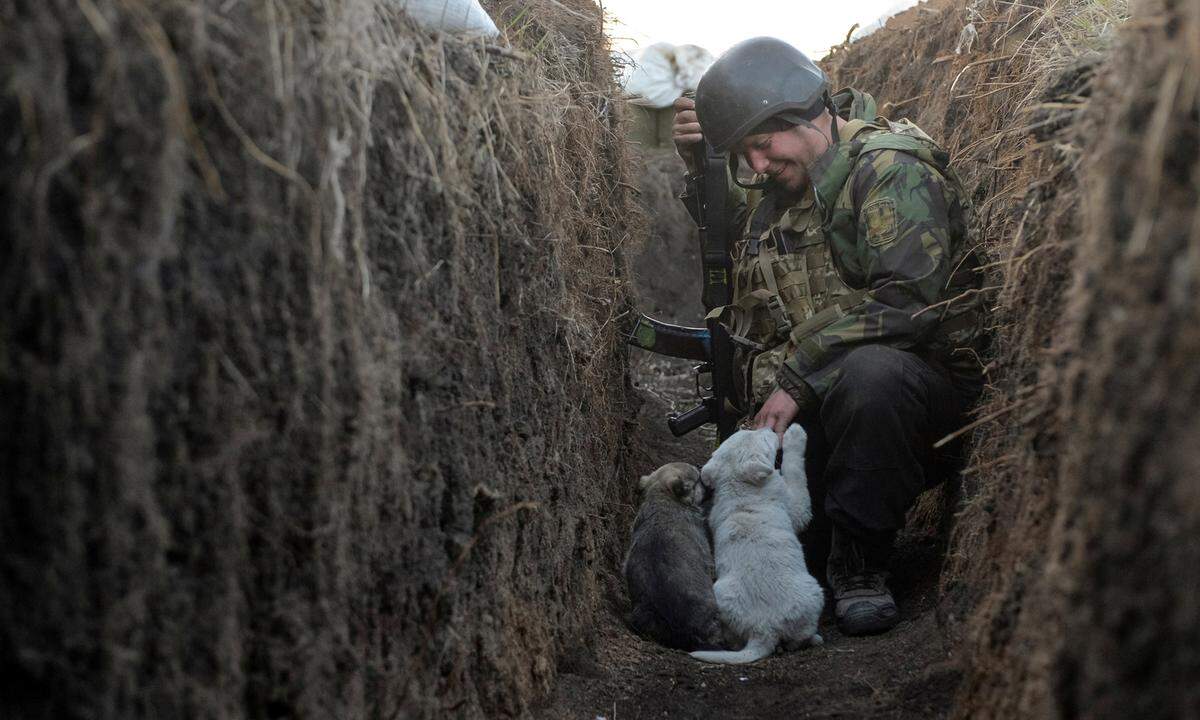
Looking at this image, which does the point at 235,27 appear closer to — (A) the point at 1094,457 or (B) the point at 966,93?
(A) the point at 1094,457

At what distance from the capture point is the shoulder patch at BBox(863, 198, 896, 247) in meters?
4.31

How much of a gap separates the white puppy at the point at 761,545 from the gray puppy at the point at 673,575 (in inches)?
2.4

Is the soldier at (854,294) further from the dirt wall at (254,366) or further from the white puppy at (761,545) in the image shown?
the dirt wall at (254,366)

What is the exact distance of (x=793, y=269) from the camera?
4941 millimetres

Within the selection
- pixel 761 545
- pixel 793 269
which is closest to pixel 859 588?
pixel 761 545

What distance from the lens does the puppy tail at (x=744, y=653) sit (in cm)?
392

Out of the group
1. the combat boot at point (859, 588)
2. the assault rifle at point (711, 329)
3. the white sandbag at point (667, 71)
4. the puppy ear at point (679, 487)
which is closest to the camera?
the combat boot at point (859, 588)

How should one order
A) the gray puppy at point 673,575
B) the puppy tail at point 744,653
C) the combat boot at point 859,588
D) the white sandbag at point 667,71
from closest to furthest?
the puppy tail at point 744,653 < the gray puppy at point 673,575 < the combat boot at point 859,588 < the white sandbag at point 667,71

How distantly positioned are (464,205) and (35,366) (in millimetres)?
1375

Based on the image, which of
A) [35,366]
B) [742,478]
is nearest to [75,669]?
[35,366]

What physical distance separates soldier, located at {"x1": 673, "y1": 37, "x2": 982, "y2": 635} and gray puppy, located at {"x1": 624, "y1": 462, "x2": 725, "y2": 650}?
57 cm

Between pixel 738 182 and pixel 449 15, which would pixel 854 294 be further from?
pixel 449 15

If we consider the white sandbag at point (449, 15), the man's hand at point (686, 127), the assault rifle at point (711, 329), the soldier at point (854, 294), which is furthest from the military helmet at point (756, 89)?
the white sandbag at point (449, 15)

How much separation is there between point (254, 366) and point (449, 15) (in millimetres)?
1578
